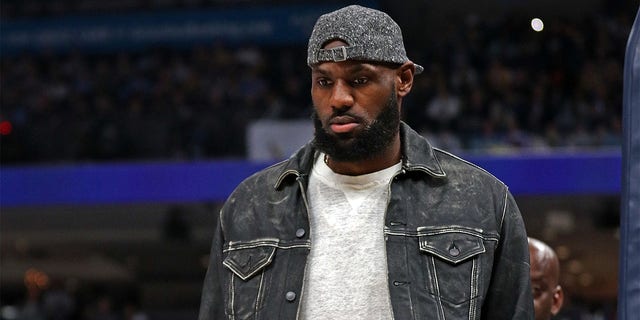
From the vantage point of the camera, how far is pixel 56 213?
1920 centimetres

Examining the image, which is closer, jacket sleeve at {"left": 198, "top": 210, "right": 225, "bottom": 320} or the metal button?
the metal button

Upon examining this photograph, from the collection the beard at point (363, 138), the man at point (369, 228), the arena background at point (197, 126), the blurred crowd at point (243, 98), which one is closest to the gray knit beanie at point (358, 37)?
the man at point (369, 228)

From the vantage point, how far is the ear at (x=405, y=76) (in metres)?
2.92

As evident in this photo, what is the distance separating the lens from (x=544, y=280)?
4496mm

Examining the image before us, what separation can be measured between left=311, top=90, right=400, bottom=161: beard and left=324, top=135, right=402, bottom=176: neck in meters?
0.02

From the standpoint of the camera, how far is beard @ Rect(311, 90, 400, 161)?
2.87 m

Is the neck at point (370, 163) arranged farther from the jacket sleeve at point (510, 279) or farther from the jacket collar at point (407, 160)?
the jacket sleeve at point (510, 279)

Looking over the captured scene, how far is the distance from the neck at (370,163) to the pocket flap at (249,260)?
9.8 inches

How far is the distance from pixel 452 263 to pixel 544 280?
1.75 m

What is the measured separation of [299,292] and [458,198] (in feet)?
1.40

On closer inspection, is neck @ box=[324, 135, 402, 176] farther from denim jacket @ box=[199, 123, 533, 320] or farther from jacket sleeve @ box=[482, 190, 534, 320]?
jacket sleeve @ box=[482, 190, 534, 320]

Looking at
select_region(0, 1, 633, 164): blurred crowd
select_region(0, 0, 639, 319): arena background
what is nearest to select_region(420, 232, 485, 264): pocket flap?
select_region(0, 0, 639, 319): arena background

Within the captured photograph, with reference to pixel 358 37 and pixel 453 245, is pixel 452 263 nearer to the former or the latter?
pixel 453 245

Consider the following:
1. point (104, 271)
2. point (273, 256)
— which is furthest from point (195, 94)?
point (273, 256)
